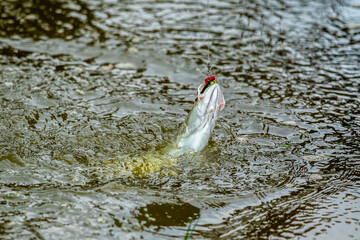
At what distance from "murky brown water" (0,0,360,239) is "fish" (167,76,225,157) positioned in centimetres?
19

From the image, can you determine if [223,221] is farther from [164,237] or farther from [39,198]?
[39,198]

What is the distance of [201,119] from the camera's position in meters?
4.01

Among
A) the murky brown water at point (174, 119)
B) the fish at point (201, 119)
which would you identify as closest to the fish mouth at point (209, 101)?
the fish at point (201, 119)

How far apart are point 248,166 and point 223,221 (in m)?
0.92

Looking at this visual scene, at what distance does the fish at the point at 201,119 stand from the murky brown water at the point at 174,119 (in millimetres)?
194

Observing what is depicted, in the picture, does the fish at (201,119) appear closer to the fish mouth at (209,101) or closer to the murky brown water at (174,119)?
the fish mouth at (209,101)

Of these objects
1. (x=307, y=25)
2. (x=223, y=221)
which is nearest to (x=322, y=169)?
(x=223, y=221)

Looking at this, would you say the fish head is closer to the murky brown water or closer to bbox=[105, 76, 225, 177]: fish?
bbox=[105, 76, 225, 177]: fish

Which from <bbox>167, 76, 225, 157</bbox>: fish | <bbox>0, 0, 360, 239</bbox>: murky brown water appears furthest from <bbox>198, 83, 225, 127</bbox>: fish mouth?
<bbox>0, 0, 360, 239</bbox>: murky brown water

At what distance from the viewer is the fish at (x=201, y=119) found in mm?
3906

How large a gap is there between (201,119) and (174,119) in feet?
4.39

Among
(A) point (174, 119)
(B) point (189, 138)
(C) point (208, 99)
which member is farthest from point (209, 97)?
(A) point (174, 119)

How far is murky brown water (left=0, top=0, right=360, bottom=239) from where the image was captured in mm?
3684

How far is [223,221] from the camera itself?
3.66 m
